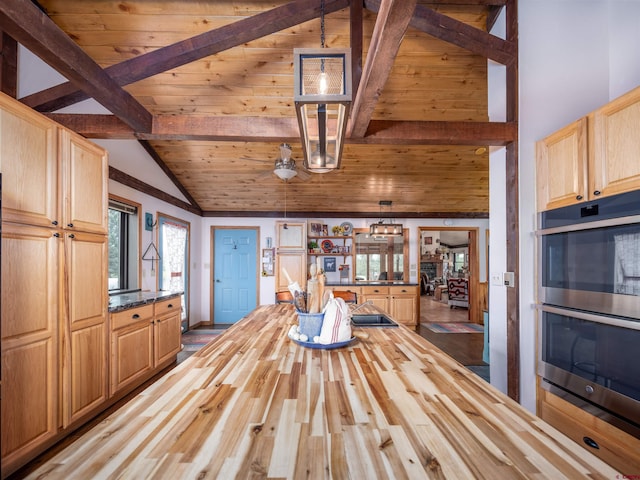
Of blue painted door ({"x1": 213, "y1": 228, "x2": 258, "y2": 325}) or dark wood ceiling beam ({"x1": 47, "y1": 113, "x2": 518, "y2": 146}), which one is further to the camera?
blue painted door ({"x1": 213, "y1": 228, "x2": 258, "y2": 325})

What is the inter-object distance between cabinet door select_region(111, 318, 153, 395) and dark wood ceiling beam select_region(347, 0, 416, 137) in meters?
2.59

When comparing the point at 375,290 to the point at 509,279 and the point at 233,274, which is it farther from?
the point at 509,279

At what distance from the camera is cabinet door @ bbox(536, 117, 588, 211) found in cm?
179

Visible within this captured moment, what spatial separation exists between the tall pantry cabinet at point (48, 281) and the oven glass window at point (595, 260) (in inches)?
125

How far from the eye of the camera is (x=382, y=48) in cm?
134

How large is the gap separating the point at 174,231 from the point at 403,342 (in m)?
4.22

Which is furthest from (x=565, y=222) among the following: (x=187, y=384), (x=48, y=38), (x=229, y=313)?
(x=229, y=313)

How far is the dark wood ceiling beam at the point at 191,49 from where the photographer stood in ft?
6.80

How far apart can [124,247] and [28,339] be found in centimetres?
207

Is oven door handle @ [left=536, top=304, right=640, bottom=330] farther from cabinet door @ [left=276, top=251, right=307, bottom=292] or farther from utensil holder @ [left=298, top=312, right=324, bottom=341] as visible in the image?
cabinet door @ [left=276, top=251, right=307, bottom=292]

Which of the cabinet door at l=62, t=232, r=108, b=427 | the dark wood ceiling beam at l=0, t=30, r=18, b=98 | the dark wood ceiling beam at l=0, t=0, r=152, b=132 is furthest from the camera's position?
the dark wood ceiling beam at l=0, t=30, r=18, b=98

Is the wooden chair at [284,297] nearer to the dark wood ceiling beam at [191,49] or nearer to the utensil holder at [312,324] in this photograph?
the utensil holder at [312,324]

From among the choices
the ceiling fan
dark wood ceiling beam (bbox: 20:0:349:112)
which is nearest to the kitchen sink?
the ceiling fan

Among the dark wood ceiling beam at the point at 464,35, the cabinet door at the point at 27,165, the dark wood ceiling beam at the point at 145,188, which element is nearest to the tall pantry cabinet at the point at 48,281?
the cabinet door at the point at 27,165
